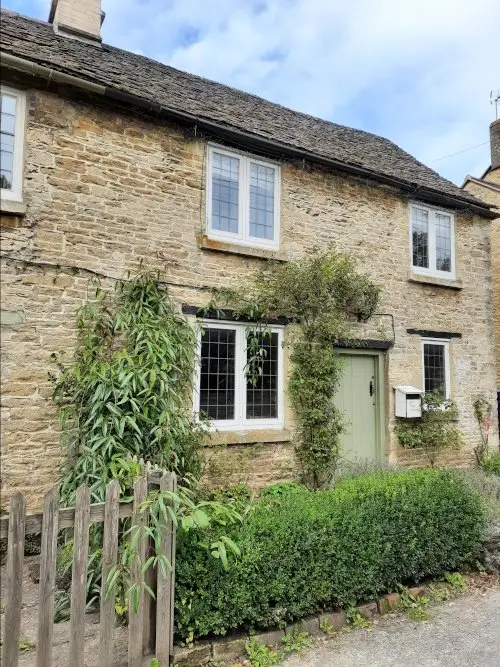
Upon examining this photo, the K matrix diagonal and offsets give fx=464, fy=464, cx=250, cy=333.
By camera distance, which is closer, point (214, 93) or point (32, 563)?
point (32, 563)

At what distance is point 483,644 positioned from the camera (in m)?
4.20

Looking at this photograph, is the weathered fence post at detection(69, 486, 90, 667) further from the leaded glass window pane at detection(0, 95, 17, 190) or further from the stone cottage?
the leaded glass window pane at detection(0, 95, 17, 190)

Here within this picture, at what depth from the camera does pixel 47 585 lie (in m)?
3.15

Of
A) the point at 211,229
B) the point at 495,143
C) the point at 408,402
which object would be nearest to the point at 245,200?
the point at 211,229

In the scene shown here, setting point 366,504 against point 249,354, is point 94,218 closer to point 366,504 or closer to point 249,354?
point 249,354

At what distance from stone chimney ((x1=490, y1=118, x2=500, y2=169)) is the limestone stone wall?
794 centimetres

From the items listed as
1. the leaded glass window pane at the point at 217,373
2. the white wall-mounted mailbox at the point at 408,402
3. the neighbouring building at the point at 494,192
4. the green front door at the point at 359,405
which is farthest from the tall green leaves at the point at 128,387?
the neighbouring building at the point at 494,192

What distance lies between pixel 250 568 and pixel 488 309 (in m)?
9.05

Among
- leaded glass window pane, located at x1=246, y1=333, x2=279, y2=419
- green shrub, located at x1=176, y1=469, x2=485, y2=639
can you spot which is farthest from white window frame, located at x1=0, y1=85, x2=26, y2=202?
green shrub, located at x1=176, y1=469, x2=485, y2=639

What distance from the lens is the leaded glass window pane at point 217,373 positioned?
7.36 metres

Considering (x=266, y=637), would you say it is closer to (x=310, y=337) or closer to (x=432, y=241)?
(x=310, y=337)

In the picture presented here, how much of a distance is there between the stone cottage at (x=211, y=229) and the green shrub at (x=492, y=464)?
0.47 metres

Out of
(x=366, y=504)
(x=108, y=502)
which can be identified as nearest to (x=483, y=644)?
(x=366, y=504)

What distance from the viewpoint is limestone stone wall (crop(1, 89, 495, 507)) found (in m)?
6.01
